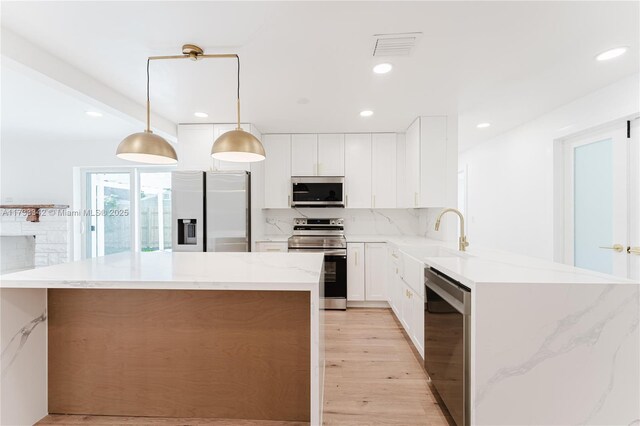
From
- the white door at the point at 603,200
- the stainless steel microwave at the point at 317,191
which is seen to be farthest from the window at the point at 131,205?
the white door at the point at 603,200

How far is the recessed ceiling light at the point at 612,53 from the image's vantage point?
2002 millimetres

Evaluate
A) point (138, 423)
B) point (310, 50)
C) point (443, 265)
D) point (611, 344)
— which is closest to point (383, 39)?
point (310, 50)

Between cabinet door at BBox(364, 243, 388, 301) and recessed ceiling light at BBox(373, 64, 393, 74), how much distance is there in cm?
214

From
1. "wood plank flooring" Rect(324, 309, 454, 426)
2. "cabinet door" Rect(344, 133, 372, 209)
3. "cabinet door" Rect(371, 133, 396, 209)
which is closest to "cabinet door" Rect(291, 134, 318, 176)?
"cabinet door" Rect(344, 133, 372, 209)

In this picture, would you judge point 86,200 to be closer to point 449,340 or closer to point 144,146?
point 144,146

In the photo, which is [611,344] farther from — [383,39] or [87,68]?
[87,68]

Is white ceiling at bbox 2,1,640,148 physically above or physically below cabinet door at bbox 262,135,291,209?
above

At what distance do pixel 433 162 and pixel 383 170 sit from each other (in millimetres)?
802

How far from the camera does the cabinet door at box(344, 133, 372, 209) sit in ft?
13.4

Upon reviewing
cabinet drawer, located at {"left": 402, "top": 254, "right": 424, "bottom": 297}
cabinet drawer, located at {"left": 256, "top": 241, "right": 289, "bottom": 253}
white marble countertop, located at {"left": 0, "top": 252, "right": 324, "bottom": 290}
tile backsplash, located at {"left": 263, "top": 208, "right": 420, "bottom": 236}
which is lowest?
cabinet drawer, located at {"left": 402, "top": 254, "right": 424, "bottom": 297}

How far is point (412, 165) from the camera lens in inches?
145

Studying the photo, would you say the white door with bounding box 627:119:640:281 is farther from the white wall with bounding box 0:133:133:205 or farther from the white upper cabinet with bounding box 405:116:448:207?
the white wall with bounding box 0:133:133:205

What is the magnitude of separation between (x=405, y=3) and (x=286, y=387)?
2.18 metres

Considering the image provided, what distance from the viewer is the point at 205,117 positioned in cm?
343
